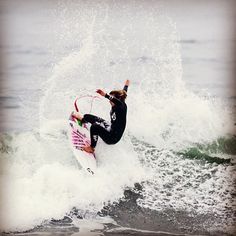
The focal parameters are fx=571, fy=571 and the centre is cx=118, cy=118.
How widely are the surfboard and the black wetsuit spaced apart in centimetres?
4

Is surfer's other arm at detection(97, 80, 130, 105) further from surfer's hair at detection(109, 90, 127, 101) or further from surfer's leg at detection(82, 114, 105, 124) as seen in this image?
surfer's leg at detection(82, 114, 105, 124)

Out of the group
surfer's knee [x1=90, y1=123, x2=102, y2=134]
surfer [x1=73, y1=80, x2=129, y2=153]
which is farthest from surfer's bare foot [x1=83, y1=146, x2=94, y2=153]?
Result: surfer's knee [x1=90, y1=123, x2=102, y2=134]

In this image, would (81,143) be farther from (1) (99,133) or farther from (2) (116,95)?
(2) (116,95)

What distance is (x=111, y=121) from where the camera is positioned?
3.77m

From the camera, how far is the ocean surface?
12.3 ft

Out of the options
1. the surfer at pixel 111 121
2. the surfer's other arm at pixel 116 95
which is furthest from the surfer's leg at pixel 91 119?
the surfer's other arm at pixel 116 95

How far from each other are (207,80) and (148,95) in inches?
15.7

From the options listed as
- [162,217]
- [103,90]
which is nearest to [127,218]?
[162,217]

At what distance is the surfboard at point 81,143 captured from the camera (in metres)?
3.74

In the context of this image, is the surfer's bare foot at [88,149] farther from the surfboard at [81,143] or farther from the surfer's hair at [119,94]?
the surfer's hair at [119,94]

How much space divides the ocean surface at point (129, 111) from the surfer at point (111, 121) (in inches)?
1.8

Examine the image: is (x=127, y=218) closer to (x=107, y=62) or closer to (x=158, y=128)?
(x=158, y=128)

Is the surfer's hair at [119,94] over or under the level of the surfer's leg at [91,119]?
over

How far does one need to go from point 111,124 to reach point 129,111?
0.15 m
